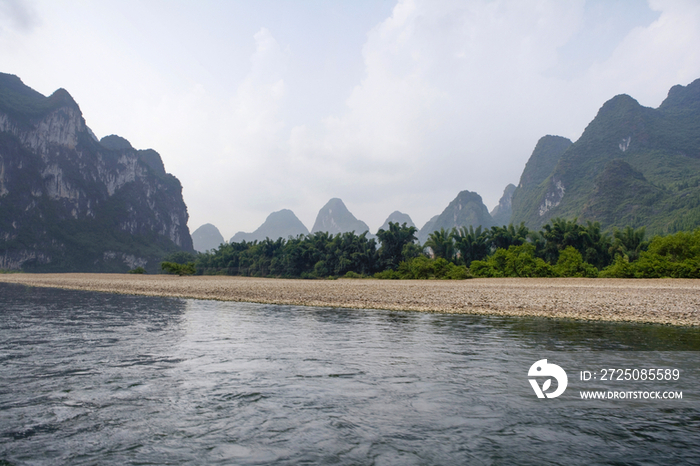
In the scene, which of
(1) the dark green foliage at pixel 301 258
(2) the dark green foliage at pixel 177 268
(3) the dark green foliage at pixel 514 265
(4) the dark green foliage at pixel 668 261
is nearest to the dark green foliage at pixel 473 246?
(3) the dark green foliage at pixel 514 265

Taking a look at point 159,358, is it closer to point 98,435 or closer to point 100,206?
point 98,435

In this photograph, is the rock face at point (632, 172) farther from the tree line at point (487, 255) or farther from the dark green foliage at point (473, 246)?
the dark green foliage at point (473, 246)

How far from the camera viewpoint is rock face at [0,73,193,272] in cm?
12812

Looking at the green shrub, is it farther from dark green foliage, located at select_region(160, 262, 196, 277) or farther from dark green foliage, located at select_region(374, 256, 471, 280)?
dark green foliage, located at select_region(160, 262, 196, 277)

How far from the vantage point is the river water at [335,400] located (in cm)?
474

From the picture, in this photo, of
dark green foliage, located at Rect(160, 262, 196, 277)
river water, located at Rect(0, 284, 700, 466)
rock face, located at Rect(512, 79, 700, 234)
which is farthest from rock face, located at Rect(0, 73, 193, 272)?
rock face, located at Rect(512, 79, 700, 234)

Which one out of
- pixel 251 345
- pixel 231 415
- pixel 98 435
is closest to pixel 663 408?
pixel 231 415

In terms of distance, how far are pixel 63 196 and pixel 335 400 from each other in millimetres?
178111

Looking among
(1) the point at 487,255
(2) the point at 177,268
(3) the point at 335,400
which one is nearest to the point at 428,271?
(1) the point at 487,255

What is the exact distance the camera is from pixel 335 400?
6516mm

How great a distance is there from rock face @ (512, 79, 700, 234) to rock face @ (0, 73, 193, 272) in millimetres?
153558

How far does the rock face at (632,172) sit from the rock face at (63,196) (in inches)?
6046

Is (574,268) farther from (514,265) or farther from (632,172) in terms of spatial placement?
(632,172)

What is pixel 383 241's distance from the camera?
5162 centimetres
